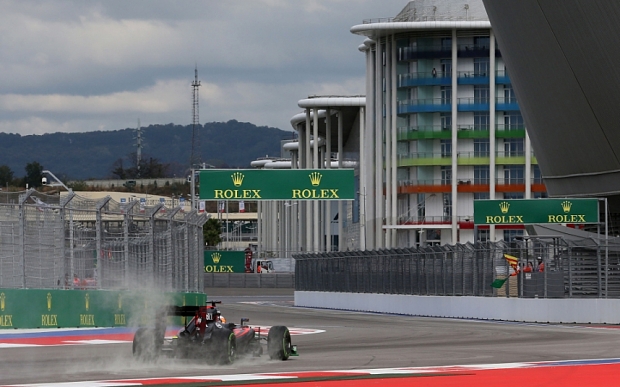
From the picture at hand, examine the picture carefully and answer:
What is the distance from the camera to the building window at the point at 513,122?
8675 centimetres

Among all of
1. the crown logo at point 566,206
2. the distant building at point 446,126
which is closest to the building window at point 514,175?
the distant building at point 446,126

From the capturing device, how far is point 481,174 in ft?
285

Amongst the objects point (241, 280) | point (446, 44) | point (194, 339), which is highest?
point (446, 44)

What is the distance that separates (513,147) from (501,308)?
56.9 metres

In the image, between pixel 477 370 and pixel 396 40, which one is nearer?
pixel 477 370

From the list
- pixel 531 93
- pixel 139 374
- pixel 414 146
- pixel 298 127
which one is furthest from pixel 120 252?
pixel 298 127

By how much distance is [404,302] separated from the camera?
125 feet

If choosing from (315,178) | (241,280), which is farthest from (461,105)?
(315,178)

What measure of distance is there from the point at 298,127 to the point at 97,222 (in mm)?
89284

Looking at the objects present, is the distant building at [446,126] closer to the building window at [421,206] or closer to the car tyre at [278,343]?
the building window at [421,206]

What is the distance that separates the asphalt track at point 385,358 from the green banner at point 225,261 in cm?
4941

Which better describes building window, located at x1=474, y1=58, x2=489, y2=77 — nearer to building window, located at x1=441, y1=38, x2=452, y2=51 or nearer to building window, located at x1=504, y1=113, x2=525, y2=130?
building window, located at x1=441, y1=38, x2=452, y2=51

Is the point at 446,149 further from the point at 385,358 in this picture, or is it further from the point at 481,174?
the point at 385,358

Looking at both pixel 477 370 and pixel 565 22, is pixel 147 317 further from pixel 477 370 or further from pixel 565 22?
pixel 565 22
